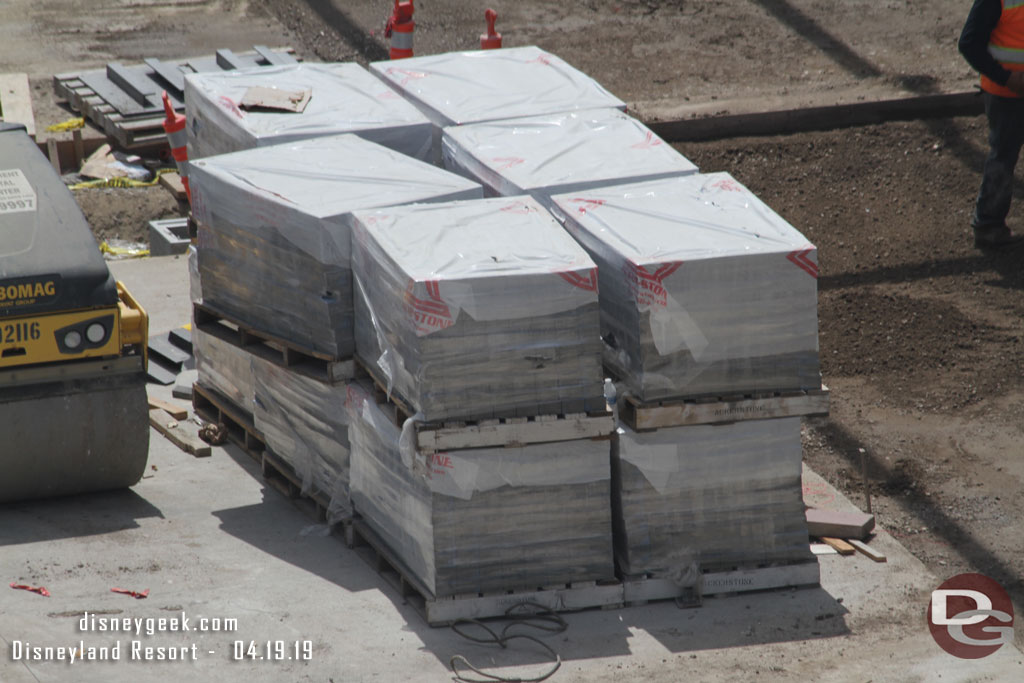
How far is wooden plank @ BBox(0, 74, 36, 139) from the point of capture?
12.2 meters

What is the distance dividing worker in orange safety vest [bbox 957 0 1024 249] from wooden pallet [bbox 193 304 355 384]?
5836 millimetres

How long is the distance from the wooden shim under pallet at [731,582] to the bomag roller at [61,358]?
2594mm

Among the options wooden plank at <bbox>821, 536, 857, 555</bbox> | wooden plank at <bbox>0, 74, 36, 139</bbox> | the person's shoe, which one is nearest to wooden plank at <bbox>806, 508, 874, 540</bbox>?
wooden plank at <bbox>821, 536, 857, 555</bbox>

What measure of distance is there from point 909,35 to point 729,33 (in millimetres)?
1976

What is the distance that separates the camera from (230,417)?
809 centimetres

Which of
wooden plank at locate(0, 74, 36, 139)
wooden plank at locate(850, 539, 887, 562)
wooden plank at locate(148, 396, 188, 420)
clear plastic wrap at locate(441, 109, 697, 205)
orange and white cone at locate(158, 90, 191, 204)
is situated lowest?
wooden plank at locate(850, 539, 887, 562)

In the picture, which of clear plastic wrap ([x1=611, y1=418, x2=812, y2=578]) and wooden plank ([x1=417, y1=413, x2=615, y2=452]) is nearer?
wooden plank ([x1=417, y1=413, x2=615, y2=452])

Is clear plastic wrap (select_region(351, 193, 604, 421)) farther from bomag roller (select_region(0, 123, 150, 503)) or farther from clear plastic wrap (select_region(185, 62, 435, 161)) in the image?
clear plastic wrap (select_region(185, 62, 435, 161))

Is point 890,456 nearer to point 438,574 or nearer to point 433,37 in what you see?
point 438,574

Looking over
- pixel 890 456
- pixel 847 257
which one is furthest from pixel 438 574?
pixel 847 257

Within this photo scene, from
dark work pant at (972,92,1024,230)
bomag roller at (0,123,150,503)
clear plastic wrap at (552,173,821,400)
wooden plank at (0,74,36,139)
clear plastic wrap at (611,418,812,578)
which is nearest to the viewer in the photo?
clear plastic wrap at (552,173,821,400)

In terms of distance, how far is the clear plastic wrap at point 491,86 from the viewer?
808cm

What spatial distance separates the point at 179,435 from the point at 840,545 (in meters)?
3.79

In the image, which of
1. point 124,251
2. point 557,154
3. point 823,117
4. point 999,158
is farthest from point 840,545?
point 823,117
